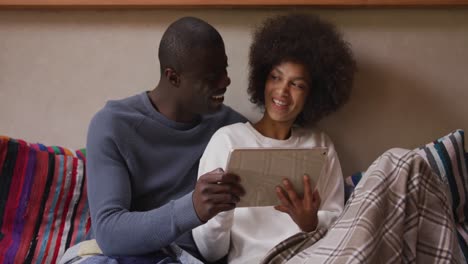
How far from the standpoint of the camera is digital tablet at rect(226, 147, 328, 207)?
0.86 metres

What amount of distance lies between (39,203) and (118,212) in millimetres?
300

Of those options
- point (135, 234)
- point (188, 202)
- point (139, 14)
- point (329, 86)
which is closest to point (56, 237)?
point (135, 234)

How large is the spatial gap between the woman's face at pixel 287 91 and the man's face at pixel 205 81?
135mm

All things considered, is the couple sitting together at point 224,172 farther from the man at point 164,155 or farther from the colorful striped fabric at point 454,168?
the colorful striped fabric at point 454,168

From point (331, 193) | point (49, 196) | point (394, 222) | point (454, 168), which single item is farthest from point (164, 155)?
point (454, 168)

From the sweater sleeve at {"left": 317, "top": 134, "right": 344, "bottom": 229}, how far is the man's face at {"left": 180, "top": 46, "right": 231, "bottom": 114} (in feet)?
1.11

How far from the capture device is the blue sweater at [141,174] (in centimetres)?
93

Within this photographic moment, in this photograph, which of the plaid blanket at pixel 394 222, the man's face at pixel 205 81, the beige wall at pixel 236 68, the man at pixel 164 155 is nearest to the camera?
the plaid blanket at pixel 394 222

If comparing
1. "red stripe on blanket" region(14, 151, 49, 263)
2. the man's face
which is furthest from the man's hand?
"red stripe on blanket" region(14, 151, 49, 263)

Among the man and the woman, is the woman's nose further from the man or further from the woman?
the man

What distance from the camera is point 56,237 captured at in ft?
3.72

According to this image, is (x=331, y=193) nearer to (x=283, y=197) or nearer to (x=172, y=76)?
(x=283, y=197)

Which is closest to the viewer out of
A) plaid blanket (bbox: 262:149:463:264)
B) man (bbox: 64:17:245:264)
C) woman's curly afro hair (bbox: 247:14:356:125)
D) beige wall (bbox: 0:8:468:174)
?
plaid blanket (bbox: 262:149:463:264)

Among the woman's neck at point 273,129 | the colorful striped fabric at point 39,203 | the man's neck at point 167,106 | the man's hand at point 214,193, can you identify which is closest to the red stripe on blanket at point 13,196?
the colorful striped fabric at point 39,203
